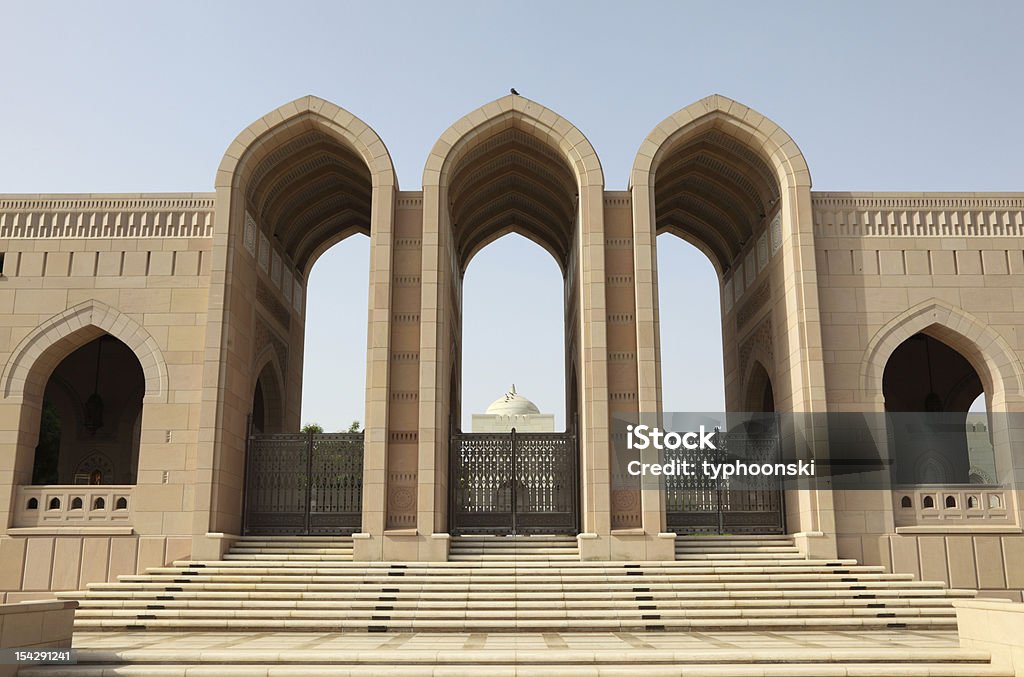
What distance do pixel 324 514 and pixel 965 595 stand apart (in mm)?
9965

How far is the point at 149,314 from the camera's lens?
1524 cm

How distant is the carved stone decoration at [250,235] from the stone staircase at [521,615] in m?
5.12

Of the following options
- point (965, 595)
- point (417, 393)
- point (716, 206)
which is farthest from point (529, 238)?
point (965, 595)

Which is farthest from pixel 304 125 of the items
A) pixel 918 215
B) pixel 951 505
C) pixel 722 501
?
pixel 951 505

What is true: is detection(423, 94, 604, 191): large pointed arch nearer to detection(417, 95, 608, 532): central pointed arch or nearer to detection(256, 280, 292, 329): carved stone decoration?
detection(417, 95, 608, 532): central pointed arch

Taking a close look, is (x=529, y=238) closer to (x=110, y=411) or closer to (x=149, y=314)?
(x=149, y=314)

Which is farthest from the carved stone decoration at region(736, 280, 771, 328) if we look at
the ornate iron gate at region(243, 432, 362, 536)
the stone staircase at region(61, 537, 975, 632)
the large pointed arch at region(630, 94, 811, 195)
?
the ornate iron gate at region(243, 432, 362, 536)

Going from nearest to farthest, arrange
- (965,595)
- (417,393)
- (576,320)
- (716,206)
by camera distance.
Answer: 1. (965,595)
2. (417,393)
3. (576,320)
4. (716,206)

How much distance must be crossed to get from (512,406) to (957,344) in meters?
22.9

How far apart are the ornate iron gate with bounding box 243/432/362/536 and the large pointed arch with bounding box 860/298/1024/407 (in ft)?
28.5

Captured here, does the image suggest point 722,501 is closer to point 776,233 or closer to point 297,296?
point 776,233

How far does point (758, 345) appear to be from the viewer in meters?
17.6

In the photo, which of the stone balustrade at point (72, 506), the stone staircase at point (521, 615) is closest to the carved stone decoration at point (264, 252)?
the stone balustrade at point (72, 506)

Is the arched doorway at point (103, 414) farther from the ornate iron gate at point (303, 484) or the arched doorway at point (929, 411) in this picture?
the arched doorway at point (929, 411)
